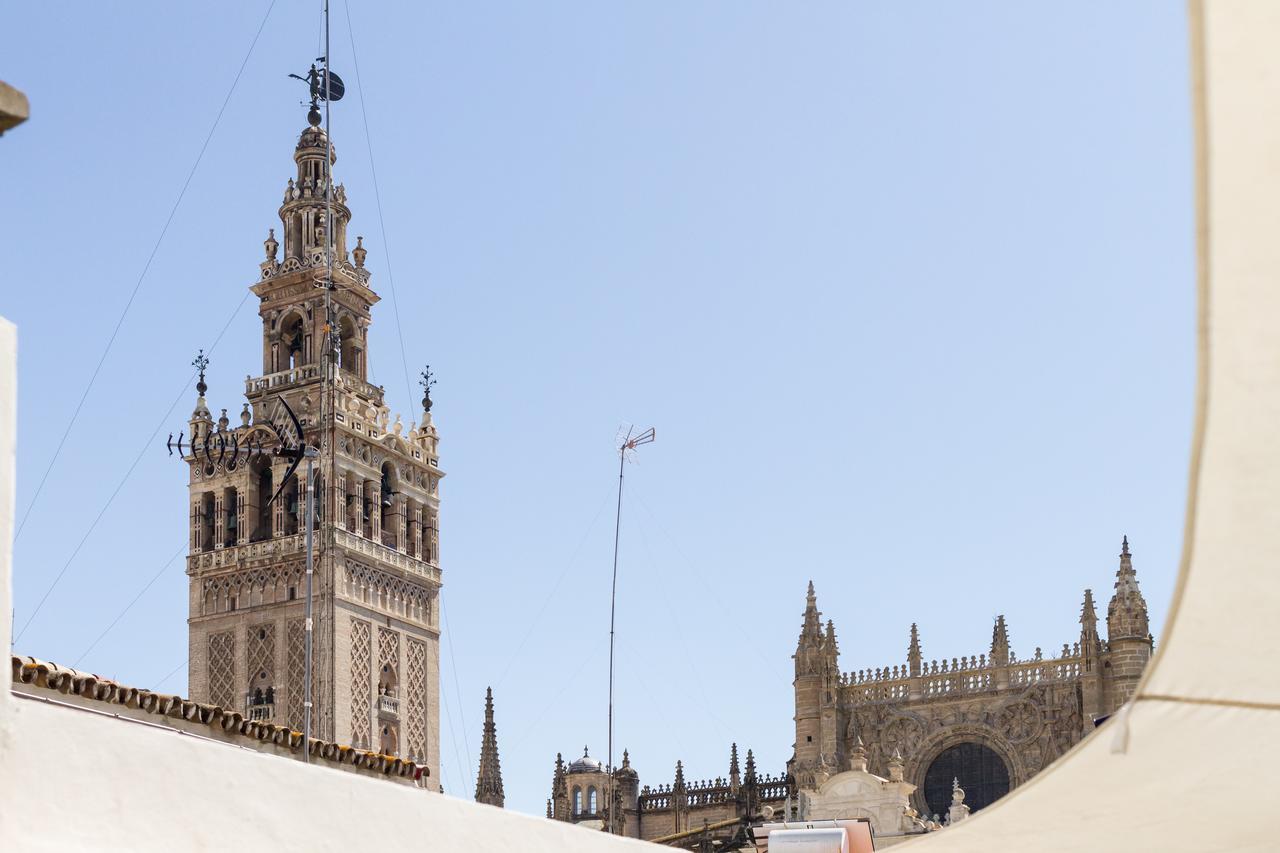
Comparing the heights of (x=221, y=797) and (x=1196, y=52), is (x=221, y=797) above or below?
below

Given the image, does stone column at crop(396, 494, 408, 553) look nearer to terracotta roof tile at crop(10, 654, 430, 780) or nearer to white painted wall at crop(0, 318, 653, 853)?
terracotta roof tile at crop(10, 654, 430, 780)

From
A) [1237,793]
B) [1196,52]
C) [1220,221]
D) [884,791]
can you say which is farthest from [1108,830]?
[884,791]

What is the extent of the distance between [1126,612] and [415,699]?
63.9 ft

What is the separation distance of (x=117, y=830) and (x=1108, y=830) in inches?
180

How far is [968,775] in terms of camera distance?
4591 centimetres

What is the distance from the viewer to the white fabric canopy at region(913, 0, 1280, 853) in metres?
5.10

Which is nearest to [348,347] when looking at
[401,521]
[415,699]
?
[401,521]

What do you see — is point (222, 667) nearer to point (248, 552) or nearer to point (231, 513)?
point (248, 552)

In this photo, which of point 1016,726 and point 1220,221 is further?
point 1016,726

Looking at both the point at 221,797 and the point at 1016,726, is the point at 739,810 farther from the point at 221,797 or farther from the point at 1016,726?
the point at 221,797

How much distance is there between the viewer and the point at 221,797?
9117 millimetres

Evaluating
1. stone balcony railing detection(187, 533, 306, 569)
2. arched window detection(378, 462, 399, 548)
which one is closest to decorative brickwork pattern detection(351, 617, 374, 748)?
stone balcony railing detection(187, 533, 306, 569)

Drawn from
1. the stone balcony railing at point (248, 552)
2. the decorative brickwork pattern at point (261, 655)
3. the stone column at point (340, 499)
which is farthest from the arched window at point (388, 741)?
the stone column at point (340, 499)

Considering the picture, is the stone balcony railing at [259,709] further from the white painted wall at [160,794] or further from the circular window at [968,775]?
the white painted wall at [160,794]
